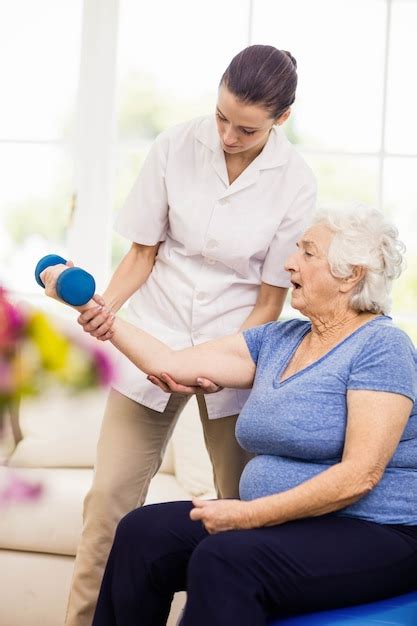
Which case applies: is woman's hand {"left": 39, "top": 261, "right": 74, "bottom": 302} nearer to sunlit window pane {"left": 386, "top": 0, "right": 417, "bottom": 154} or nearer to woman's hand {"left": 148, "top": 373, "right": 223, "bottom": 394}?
woman's hand {"left": 148, "top": 373, "right": 223, "bottom": 394}

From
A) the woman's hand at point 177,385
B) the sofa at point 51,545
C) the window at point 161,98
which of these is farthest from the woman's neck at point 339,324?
the window at point 161,98

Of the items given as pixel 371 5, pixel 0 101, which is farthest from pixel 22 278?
pixel 371 5

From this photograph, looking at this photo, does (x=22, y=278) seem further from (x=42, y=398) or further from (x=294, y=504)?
(x=42, y=398)

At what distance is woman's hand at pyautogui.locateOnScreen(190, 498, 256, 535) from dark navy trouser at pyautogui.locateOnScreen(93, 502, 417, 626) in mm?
24

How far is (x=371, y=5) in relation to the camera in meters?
3.07

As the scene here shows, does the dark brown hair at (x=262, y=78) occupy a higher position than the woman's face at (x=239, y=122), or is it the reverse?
the dark brown hair at (x=262, y=78)

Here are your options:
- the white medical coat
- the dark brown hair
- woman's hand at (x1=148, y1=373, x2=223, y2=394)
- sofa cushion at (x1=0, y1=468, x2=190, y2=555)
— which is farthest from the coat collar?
sofa cushion at (x1=0, y1=468, x2=190, y2=555)

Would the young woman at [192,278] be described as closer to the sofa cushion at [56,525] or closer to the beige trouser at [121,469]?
the beige trouser at [121,469]

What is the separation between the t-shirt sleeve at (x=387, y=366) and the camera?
1528mm

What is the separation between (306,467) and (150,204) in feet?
2.25

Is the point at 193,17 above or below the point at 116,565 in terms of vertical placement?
above

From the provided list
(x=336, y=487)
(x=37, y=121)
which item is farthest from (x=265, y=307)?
(x=37, y=121)

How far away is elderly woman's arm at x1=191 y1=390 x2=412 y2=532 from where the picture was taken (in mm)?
1445

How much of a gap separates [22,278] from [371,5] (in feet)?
5.37
